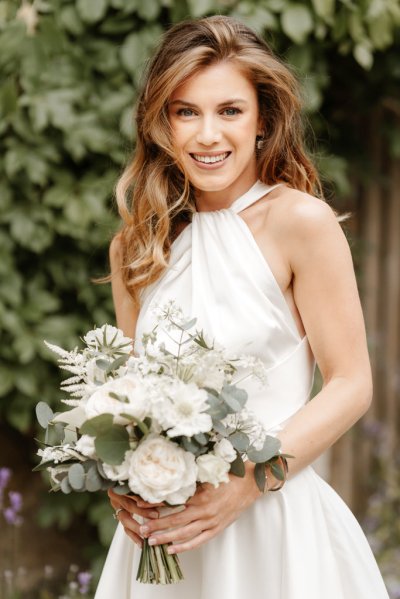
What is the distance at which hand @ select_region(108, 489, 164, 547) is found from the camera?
1.87m

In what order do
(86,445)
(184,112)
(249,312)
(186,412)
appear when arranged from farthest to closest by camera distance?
(184,112)
(249,312)
(86,445)
(186,412)

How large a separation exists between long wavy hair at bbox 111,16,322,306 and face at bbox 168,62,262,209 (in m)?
0.03

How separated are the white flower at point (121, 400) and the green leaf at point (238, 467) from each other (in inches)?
9.2

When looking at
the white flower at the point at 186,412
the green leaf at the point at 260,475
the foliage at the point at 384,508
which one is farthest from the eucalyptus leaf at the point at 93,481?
the foliage at the point at 384,508

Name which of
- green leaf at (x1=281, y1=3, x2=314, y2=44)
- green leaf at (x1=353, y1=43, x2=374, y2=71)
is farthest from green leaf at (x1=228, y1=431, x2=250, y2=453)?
green leaf at (x1=353, y1=43, x2=374, y2=71)

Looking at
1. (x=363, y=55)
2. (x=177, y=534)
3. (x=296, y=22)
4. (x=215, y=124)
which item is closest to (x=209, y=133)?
(x=215, y=124)

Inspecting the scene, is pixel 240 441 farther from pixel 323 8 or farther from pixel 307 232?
pixel 323 8

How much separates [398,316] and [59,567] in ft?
6.92

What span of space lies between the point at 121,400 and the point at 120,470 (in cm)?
14

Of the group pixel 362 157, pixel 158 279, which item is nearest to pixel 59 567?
pixel 158 279

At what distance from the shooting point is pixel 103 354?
75.0 inches

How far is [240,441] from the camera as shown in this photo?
1.79 m

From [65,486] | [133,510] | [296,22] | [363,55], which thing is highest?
[296,22]

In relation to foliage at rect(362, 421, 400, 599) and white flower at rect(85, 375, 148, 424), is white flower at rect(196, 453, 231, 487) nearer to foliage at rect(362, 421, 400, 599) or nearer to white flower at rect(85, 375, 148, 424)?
white flower at rect(85, 375, 148, 424)
